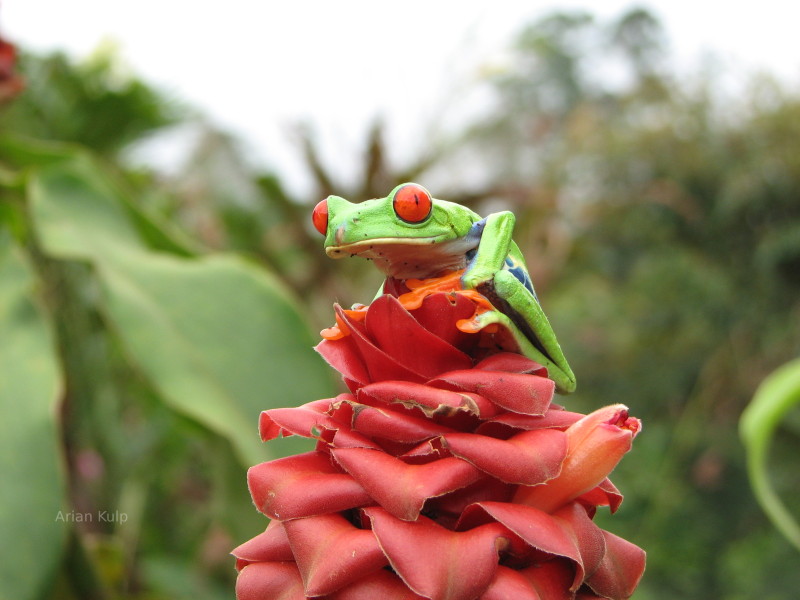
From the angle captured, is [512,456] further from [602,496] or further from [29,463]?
[29,463]

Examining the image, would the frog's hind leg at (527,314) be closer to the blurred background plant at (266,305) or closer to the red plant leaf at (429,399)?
the red plant leaf at (429,399)

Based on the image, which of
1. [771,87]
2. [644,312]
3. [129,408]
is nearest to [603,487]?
[129,408]

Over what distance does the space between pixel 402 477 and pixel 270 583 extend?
146 millimetres

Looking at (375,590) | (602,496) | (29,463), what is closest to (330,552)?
(375,590)

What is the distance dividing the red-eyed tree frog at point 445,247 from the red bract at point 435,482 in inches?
1.4

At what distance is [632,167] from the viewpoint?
23.6 feet

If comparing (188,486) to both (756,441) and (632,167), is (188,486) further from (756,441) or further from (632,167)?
(632,167)

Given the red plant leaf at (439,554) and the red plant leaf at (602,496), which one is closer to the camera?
the red plant leaf at (439,554)

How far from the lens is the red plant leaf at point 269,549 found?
60 centimetres

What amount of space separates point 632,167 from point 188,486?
5.14 m

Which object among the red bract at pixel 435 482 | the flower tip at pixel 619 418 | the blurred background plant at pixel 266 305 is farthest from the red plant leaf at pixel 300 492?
the blurred background plant at pixel 266 305

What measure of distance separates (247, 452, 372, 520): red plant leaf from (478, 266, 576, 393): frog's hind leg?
0.21m

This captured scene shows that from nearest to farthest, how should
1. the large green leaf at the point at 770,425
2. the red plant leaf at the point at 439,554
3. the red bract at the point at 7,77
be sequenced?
the red plant leaf at the point at 439,554 < the large green leaf at the point at 770,425 < the red bract at the point at 7,77

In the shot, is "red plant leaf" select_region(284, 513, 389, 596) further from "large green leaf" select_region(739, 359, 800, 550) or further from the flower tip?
"large green leaf" select_region(739, 359, 800, 550)
